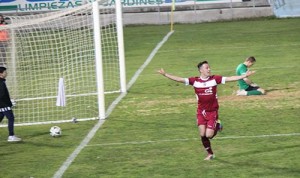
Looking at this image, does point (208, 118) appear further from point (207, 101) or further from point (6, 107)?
point (6, 107)

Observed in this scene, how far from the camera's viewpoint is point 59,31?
23344 millimetres

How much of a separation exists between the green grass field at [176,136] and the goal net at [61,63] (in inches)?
33.5

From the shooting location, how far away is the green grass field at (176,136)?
15.0 metres

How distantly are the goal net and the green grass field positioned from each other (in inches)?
33.5

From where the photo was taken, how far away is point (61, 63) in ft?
79.6

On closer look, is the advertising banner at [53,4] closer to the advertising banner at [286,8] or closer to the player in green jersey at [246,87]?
the advertising banner at [286,8]

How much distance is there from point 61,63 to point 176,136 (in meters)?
7.32

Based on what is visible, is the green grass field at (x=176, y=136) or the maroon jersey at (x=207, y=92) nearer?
the green grass field at (x=176, y=136)

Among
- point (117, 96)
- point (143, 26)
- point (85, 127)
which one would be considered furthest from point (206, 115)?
point (143, 26)

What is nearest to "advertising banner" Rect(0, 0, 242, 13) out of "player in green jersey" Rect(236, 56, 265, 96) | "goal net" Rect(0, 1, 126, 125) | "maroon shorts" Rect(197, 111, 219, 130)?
"goal net" Rect(0, 1, 126, 125)

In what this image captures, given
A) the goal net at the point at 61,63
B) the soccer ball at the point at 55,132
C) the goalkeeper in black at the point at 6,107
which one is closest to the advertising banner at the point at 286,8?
the goal net at the point at 61,63

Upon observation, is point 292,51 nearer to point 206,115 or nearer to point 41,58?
point 41,58

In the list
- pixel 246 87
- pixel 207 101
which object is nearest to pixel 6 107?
pixel 207 101

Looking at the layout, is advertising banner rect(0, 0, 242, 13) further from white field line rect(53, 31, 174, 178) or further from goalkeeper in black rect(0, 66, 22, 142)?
goalkeeper in black rect(0, 66, 22, 142)
